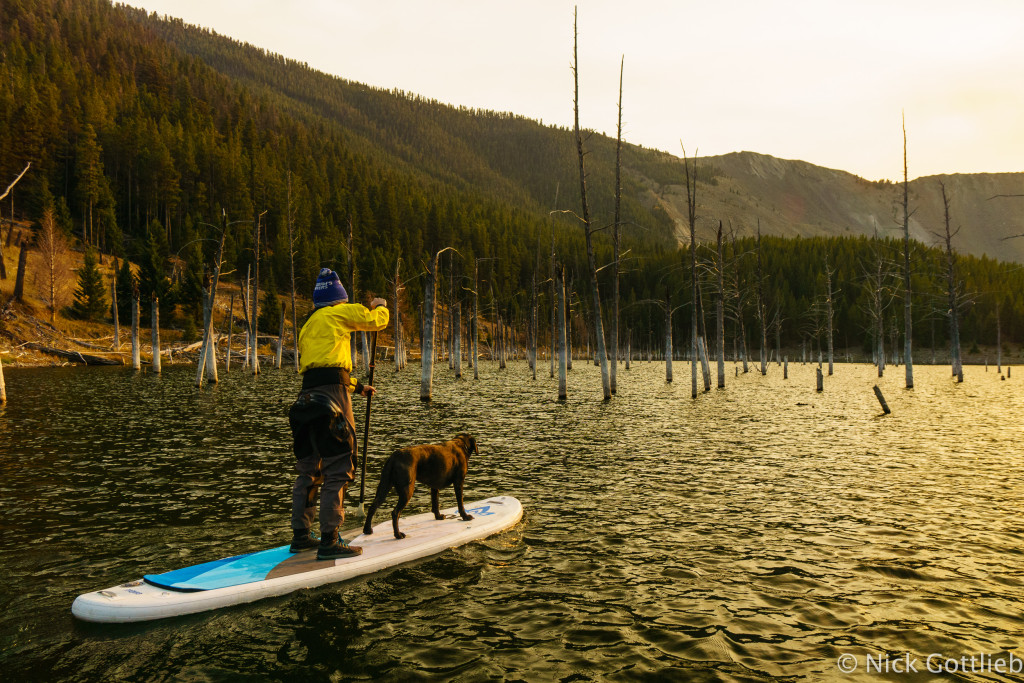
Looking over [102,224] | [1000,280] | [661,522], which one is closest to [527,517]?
[661,522]

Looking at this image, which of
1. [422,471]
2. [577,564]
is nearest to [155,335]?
[422,471]

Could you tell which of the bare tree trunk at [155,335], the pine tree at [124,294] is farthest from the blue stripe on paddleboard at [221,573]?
the pine tree at [124,294]

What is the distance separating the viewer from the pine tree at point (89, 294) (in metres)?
67.9

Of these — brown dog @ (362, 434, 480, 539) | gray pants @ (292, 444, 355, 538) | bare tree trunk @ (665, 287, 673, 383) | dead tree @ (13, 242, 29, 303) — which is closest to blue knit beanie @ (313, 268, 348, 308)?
gray pants @ (292, 444, 355, 538)

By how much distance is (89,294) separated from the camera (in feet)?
224

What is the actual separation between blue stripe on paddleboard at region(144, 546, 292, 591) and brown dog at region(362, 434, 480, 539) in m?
1.46

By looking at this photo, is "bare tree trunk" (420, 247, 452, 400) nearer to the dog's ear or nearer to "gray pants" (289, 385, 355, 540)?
the dog's ear

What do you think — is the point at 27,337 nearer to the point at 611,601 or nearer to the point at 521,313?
the point at 611,601

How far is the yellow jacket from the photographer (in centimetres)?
739

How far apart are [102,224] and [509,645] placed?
350 ft

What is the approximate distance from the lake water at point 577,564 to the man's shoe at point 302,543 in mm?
871

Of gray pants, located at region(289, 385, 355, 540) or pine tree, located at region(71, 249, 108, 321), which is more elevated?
A: pine tree, located at region(71, 249, 108, 321)

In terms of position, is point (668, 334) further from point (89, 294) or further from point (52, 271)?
point (89, 294)

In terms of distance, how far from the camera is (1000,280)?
131 m
